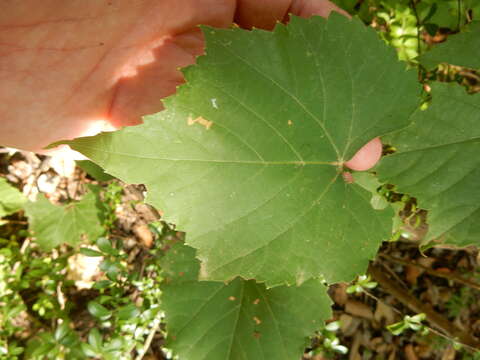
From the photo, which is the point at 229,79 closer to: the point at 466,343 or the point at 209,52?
the point at 209,52

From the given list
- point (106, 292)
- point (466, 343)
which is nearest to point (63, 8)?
point (106, 292)

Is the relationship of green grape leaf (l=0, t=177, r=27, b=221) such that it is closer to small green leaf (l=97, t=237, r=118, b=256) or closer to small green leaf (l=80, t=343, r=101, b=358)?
small green leaf (l=97, t=237, r=118, b=256)

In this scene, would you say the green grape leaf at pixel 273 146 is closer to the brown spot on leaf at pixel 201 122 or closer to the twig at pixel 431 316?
the brown spot on leaf at pixel 201 122

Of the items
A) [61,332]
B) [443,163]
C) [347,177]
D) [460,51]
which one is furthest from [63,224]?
[460,51]

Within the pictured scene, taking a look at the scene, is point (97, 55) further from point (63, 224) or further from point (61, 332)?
point (61, 332)

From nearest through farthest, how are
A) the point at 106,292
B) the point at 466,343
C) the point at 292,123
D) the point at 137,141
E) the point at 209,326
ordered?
the point at 137,141
the point at 292,123
the point at 209,326
the point at 466,343
the point at 106,292

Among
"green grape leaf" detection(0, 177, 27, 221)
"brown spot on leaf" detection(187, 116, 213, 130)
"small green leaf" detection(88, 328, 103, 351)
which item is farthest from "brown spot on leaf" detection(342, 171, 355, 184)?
"green grape leaf" detection(0, 177, 27, 221)
